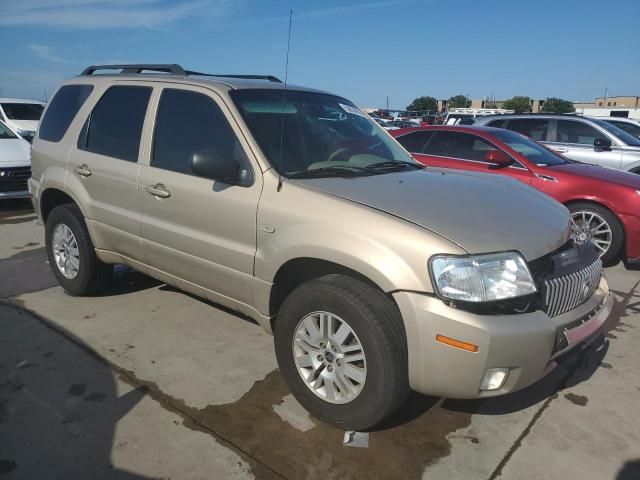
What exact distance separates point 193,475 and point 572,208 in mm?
5221

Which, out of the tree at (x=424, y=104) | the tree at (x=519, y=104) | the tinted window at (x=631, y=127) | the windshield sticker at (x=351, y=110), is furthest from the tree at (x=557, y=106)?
the windshield sticker at (x=351, y=110)

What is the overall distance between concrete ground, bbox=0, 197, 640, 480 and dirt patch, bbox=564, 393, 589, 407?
2 centimetres

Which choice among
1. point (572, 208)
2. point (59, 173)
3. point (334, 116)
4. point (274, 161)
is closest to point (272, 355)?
point (274, 161)

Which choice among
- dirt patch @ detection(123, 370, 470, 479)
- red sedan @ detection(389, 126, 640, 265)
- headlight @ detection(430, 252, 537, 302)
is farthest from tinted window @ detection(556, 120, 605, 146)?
headlight @ detection(430, 252, 537, 302)

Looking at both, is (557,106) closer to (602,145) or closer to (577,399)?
(602,145)

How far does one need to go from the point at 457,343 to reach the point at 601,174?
4.78 metres

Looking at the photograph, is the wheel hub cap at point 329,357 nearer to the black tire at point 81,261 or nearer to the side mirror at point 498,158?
the black tire at point 81,261

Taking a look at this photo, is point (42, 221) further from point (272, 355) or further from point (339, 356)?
point (339, 356)

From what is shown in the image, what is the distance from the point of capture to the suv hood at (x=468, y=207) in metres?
2.52

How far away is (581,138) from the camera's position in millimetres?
9078

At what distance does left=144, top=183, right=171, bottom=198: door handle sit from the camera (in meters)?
3.49

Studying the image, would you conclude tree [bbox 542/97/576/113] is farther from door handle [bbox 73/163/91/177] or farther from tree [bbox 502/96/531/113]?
door handle [bbox 73/163/91/177]

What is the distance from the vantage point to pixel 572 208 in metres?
6.05

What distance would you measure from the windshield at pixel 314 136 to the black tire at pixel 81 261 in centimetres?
189
